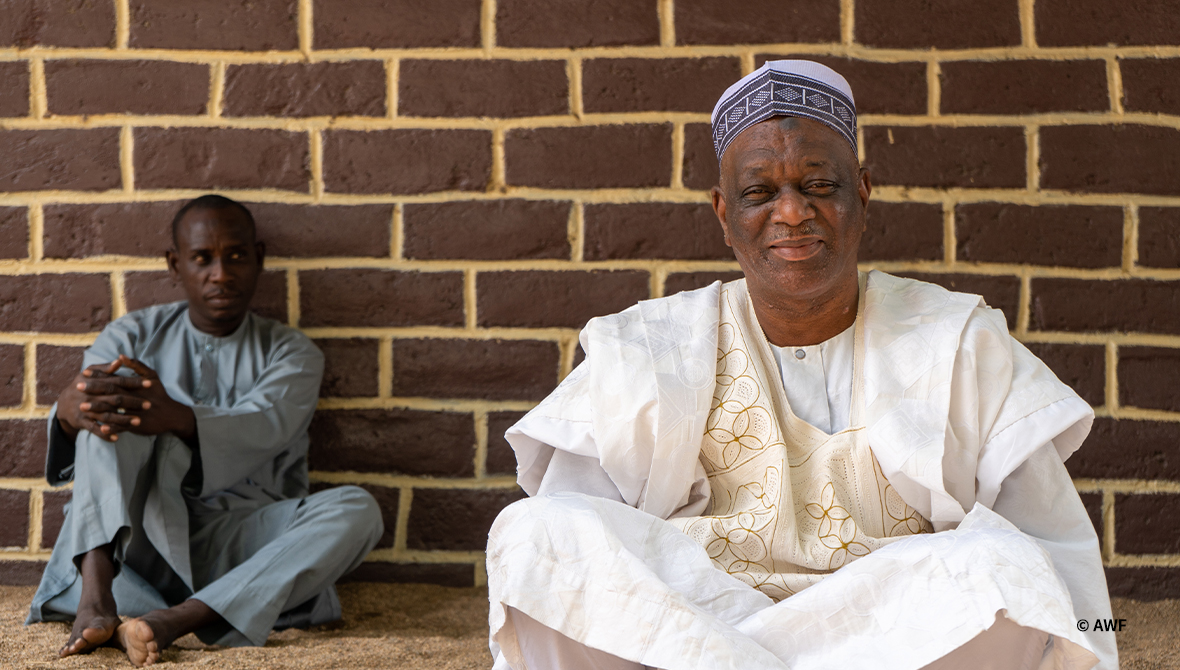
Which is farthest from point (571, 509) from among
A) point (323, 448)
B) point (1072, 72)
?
point (1072, 72)

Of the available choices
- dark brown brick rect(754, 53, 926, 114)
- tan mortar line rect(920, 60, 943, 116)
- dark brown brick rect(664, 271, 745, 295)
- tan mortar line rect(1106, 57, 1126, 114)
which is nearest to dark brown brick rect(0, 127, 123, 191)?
dark brown brick rect(664, 271, 745, 295)

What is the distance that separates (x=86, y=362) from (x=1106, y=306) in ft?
11.1

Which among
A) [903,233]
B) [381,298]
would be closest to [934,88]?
[903,233]

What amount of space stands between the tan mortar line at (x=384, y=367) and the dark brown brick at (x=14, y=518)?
4.33ft

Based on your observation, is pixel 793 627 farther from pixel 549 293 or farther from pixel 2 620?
pixel 2 620

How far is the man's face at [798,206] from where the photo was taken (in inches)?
82.7

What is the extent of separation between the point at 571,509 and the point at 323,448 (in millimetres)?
1931

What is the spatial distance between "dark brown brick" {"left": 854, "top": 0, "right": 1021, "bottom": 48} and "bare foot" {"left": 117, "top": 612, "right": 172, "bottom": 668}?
9.31 feet

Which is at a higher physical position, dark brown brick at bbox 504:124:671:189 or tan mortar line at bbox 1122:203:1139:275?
dark brown brick at bbox 504:124:671:189

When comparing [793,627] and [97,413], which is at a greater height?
[97,413]

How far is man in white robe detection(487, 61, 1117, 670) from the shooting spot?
1.57 m

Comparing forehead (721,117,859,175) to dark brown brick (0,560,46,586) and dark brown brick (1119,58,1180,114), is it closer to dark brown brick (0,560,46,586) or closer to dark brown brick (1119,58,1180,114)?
dark brown brick (1119,58,1180,114)

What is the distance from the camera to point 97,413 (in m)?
2.79

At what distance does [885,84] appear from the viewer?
323 cm
